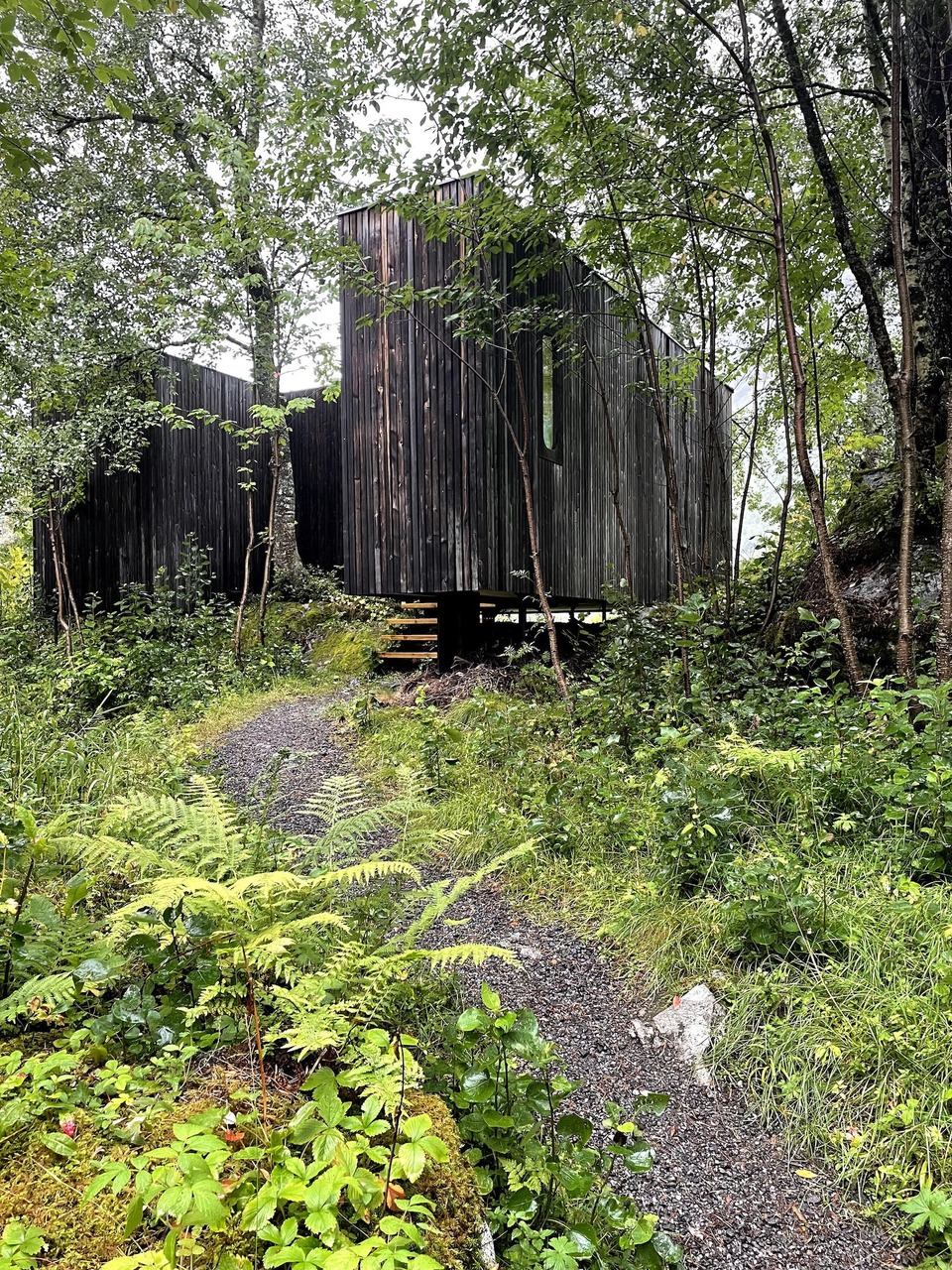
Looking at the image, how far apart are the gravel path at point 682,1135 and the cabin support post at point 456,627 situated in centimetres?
397

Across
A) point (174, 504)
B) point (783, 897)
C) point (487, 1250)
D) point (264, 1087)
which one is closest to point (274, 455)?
point (174, 504)

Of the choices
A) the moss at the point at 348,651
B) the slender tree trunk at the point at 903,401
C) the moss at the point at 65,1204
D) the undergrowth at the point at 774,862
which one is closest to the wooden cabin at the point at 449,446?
the moss at the point at 348,651

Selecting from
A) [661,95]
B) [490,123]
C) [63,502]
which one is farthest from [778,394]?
[63,502]

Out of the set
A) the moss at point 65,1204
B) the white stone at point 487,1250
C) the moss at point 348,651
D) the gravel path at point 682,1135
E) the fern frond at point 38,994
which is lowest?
the gravel path at point 682,1135

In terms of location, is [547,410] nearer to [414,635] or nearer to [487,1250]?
[414,635]

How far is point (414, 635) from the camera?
22.1ft

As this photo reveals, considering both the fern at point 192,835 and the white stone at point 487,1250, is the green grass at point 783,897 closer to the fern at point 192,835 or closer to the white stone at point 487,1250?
the fern at point 192,835

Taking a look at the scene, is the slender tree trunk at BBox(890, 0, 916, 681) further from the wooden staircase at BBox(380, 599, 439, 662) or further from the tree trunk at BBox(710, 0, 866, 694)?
the wooden staircase at BBox(380, 599, 439, 662)

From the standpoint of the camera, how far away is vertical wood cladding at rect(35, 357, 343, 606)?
389 inches

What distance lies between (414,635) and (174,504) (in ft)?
17.8

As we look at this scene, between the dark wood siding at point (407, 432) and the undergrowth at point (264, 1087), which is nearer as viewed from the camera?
the undergrowth at point (264, 1087)

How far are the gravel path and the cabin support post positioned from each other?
397cm

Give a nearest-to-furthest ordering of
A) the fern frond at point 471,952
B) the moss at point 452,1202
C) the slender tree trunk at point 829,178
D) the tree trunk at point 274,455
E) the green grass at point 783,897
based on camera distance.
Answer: the moss at point 452,1202 < the fern frond at point 471,952 < the green grass at point 783,897 < the slender tree trunk at point 829,178 < the tree trunk at point 274,455

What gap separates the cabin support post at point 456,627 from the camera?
6.71 m
